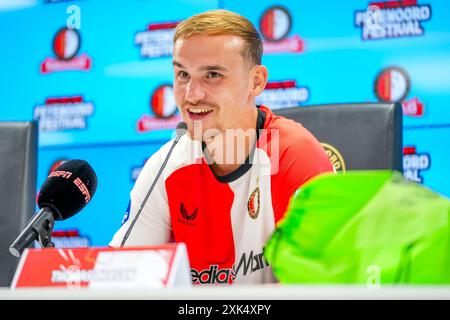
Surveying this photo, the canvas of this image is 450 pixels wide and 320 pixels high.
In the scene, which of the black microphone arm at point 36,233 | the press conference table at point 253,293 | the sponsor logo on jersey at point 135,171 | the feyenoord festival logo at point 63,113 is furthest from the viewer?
the feyenoord festival logo at point 63,113

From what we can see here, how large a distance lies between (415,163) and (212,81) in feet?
4.32

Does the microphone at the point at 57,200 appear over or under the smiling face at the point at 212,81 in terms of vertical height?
under

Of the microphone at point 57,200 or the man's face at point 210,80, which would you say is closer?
the microphone at point 57,200

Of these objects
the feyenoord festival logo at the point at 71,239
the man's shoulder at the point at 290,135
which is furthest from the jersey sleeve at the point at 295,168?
the feyenoord festival logo at the point at 71,239

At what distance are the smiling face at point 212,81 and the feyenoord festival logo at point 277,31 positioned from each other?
1.24 meters

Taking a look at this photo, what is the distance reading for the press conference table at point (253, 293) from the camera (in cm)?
61

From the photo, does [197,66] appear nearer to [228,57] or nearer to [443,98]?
[228,57]

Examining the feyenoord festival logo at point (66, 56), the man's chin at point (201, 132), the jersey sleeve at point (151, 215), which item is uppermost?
the feyenoord festival logo at point (66, 56)

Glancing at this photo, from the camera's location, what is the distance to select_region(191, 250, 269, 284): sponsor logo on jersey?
5.51ft

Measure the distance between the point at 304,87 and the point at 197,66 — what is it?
1318 mm

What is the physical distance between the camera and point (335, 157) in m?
1.94

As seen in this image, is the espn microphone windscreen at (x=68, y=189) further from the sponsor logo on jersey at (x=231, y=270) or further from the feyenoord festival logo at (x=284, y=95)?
the feyenoord festival logo at (x=284, y=95)

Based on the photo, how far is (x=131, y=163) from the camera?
130 inches
